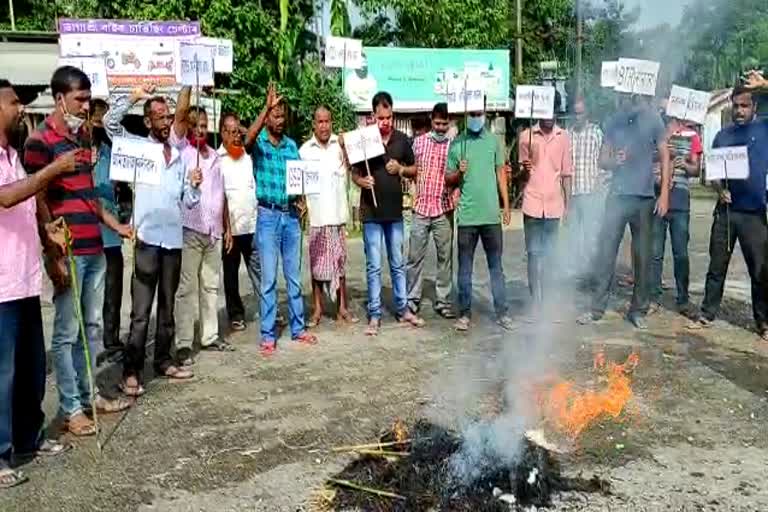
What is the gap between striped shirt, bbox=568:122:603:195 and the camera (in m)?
8.90

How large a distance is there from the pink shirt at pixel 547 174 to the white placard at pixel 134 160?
3775mm

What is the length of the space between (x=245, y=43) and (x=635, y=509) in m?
14.1

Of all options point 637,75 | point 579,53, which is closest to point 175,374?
point 637,75

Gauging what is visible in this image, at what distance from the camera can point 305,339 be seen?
713cm

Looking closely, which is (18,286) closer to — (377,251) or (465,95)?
(377,251)

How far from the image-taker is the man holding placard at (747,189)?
7.12 meters

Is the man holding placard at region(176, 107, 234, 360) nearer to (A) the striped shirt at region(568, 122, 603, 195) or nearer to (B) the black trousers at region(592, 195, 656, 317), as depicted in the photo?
(B) the black trousers at region(592, 195, 656, 317)

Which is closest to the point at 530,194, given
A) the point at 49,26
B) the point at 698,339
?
the point at 698,339

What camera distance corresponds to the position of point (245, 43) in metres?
16.1

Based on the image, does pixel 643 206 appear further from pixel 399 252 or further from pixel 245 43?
pixel 245 43

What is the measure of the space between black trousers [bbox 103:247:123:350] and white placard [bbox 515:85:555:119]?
407 centimetres

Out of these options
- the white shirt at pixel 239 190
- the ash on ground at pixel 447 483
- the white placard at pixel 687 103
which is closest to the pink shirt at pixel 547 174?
the white placard at pixel 687 103

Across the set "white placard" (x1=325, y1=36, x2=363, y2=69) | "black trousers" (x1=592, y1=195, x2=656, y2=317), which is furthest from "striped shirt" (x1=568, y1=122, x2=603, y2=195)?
"white placard" (x1=325, y1=36, x2=363, y2=69)

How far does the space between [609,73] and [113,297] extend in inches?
192
